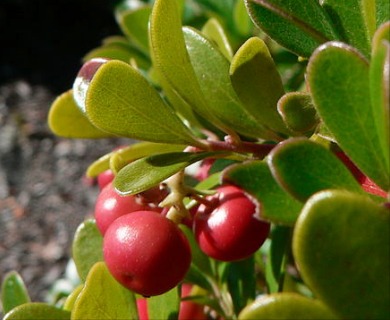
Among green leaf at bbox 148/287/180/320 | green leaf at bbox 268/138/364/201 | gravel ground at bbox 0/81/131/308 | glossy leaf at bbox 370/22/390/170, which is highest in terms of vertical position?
glossy leaf at bbox 370/22/390/170

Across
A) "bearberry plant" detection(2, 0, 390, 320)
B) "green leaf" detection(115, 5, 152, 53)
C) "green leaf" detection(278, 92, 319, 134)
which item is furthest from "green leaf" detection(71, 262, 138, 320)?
"green leaf" detection(115, 5, 152, 53)

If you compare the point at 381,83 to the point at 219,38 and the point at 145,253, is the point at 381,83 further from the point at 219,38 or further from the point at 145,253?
the point at 219,38

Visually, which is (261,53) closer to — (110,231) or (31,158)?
(110,231)

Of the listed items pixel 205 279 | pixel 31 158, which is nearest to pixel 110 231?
pixel 205 279

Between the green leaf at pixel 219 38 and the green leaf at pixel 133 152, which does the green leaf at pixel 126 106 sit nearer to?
the green leaf at pixel 133 152

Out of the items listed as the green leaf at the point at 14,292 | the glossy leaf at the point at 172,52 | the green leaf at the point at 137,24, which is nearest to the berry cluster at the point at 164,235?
the glossy leaf at the point at 172,52

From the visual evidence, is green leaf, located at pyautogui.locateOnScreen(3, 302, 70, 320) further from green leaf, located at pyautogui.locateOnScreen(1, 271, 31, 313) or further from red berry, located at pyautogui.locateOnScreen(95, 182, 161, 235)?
green leaf, located at pyautogui.locateOnScreen(1, 271, 31, 313)
